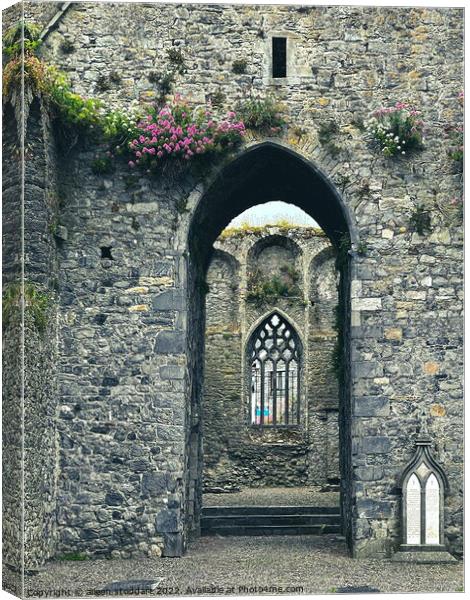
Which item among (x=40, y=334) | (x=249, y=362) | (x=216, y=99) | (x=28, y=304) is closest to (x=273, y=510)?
(x=249, y=362)

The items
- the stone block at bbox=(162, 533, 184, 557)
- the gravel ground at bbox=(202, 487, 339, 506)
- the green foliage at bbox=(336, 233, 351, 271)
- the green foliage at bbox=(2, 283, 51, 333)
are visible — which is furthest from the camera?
the gravel ground at bbox=(202, 487, 339, 506)

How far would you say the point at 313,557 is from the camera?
14.0 meters

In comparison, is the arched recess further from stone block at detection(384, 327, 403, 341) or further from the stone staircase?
the stone staircase

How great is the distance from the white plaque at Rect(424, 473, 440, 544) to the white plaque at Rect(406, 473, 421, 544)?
0.10m

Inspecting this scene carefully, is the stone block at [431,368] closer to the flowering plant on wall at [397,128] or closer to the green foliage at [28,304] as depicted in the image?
the flowering plant on wall at [397,128]

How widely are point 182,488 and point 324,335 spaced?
1071 centimetres

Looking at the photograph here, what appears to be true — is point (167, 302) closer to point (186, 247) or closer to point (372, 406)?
point (186, 247)

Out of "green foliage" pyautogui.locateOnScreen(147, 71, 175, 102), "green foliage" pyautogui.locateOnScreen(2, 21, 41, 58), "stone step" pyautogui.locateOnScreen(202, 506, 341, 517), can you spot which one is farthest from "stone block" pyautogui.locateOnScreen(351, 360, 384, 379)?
"green foliage" pyautogui.locateOnScreen(2, 21, 41, 58)

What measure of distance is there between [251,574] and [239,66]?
20.9 ft

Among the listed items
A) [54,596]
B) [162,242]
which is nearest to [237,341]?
[162,242]

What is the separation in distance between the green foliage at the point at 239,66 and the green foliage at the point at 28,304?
3800 millimetres

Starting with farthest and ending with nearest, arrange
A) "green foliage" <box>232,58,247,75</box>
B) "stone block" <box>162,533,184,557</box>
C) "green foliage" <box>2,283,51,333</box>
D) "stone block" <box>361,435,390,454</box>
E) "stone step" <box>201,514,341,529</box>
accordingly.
A: 1. "stone step" <box>201,514,341,529</box>
2. "green foliage" <box>232,58,247,75</box>
3. "stone block" <box>361,435,390,454</box>
4. "stone block" <box>162,533,184,557</box>
5. "green foliage" <box>2,283,51,333</box>

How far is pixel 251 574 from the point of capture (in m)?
12.6

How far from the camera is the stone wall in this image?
2377 cm
